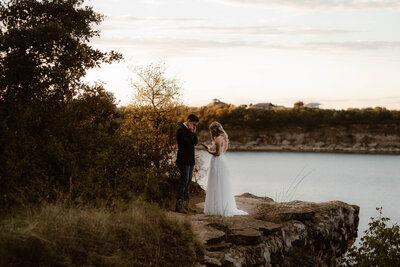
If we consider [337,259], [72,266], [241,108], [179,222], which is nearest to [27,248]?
[72,266]

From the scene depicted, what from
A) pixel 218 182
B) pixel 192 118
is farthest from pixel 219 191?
pixel 192 118

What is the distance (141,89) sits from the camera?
61.6 feet

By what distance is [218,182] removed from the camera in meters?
11.1

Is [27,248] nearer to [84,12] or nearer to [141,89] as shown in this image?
[84,12]

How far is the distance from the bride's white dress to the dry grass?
2891 millimetres

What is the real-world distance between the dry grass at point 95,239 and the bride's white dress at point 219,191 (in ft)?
9.49

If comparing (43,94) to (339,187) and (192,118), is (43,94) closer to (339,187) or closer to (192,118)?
(192,118)

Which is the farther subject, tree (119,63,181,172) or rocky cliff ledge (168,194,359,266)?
tree (119,63,181,172)

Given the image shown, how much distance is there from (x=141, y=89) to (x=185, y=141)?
8.68 meters

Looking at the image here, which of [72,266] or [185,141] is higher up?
[185,141]

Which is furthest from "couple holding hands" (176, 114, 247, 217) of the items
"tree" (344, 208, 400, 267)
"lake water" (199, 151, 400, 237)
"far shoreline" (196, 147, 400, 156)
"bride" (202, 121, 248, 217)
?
"far shoreline" (196, 147, 400, 156)

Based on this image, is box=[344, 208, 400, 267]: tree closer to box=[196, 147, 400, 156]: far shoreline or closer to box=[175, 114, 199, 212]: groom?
box=[175, 114, 199, 212]: groom

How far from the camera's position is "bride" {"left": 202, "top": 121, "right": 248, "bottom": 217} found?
1095 cm

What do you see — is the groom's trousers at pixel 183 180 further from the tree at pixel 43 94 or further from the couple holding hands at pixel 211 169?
the tree at pixel 43 94
